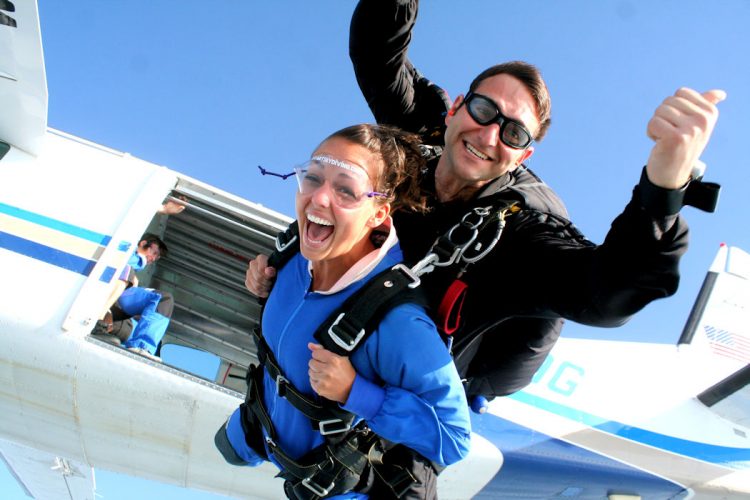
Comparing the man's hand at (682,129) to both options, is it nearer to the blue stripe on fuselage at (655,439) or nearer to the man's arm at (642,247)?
the man's arm at (642,247)

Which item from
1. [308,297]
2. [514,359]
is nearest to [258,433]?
[308,297]

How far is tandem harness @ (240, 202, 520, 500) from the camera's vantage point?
81.9 inches

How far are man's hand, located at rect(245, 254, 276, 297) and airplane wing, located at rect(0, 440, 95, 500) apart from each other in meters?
6.76

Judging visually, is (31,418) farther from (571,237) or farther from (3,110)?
(571,237)

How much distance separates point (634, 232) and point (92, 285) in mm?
4325

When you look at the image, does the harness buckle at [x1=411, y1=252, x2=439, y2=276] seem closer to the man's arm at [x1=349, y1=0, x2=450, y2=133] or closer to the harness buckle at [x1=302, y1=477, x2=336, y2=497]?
the harness buckle at [x1=302, y1=477, x2=336, y2=497]

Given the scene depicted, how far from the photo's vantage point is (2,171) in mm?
5477

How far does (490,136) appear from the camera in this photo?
243cm

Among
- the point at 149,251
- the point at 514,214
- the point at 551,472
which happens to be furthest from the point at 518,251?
the point at 149,251

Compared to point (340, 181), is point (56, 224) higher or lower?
lower

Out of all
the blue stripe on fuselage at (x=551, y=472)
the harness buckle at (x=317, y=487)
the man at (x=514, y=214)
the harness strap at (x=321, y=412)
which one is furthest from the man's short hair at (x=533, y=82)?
the blue stripe on fuselage at (x=551, y=472)

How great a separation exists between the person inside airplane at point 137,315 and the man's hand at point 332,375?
3630 mm

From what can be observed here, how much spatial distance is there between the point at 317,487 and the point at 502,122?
1637mm

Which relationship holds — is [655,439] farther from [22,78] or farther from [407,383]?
[22,78]
